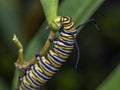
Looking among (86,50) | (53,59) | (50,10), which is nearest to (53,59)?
(53,59)

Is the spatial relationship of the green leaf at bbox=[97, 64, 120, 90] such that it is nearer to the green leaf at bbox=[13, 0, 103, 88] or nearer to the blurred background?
the green leaf at bbox=[13, 0, 103, 88]

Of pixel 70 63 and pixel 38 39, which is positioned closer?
pixel 38 39

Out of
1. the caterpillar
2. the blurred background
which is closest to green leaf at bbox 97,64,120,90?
the caterpillar

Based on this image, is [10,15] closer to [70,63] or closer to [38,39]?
[38,39]

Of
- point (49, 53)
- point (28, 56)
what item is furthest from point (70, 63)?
point (49, 53)

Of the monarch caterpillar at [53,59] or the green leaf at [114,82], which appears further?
the monarch caterpillar at [53,59]

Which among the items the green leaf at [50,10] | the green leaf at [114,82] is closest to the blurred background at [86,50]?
the green leaf at [50,10]

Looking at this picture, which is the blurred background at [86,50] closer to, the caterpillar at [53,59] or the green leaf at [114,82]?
the caterpillar at [53,59]
